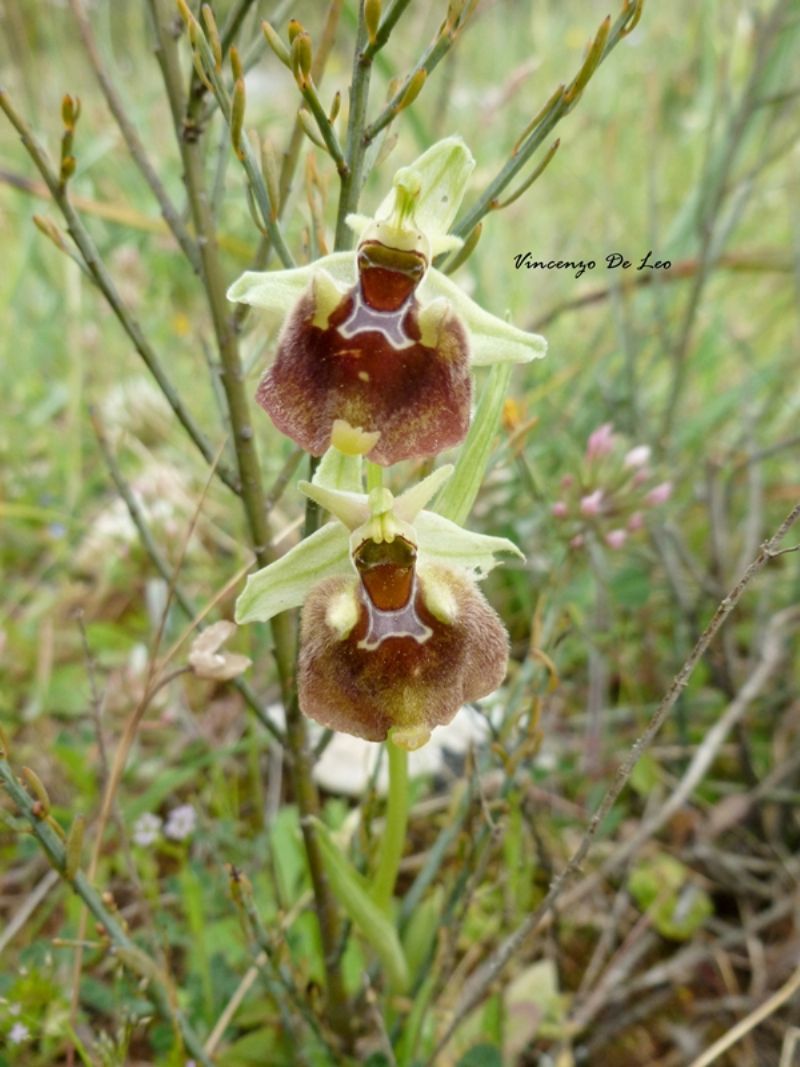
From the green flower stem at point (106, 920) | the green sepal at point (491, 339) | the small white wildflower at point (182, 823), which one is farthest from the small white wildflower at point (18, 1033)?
the green sepal at point (491, 339)

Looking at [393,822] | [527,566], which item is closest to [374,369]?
[393,822]

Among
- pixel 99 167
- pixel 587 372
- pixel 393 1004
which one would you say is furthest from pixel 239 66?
pixel 99 167

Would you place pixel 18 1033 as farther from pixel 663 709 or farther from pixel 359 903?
pixel 663 709

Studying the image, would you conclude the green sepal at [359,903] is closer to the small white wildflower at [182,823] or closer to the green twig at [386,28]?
the small white wildflower at [182,823]

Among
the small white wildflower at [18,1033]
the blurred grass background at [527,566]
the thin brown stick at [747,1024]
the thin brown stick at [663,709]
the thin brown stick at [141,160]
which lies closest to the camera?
the thin brown stick at [663,709]
